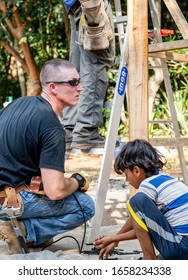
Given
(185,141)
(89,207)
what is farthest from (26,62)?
(89,207)

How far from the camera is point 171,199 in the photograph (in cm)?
320

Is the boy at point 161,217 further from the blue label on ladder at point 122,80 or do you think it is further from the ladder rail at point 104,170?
the blue label on ladder at point 122,80

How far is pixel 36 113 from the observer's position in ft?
11.7

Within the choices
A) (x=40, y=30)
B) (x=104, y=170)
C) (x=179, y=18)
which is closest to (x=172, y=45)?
(x=179, y=18)

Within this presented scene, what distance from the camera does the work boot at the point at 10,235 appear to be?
3764 mm

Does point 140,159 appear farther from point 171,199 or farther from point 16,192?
point 16,192

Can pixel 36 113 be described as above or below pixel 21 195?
above

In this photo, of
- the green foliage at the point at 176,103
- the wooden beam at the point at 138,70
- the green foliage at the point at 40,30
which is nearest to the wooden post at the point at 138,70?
the wooden beam at the point at 138,70

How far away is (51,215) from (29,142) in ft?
1.82

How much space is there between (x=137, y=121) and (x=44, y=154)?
2.68 ft

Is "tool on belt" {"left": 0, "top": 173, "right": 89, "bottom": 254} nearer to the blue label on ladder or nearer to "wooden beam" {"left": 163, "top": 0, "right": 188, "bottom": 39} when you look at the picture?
the blue label on ladder

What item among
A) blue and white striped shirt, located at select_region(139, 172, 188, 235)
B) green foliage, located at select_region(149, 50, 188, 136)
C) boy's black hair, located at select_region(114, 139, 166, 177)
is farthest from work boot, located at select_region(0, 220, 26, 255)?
green foliage, located at select_region(149, 50, 188, 136)

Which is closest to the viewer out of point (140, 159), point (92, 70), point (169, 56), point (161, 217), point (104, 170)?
point (161, 217)
